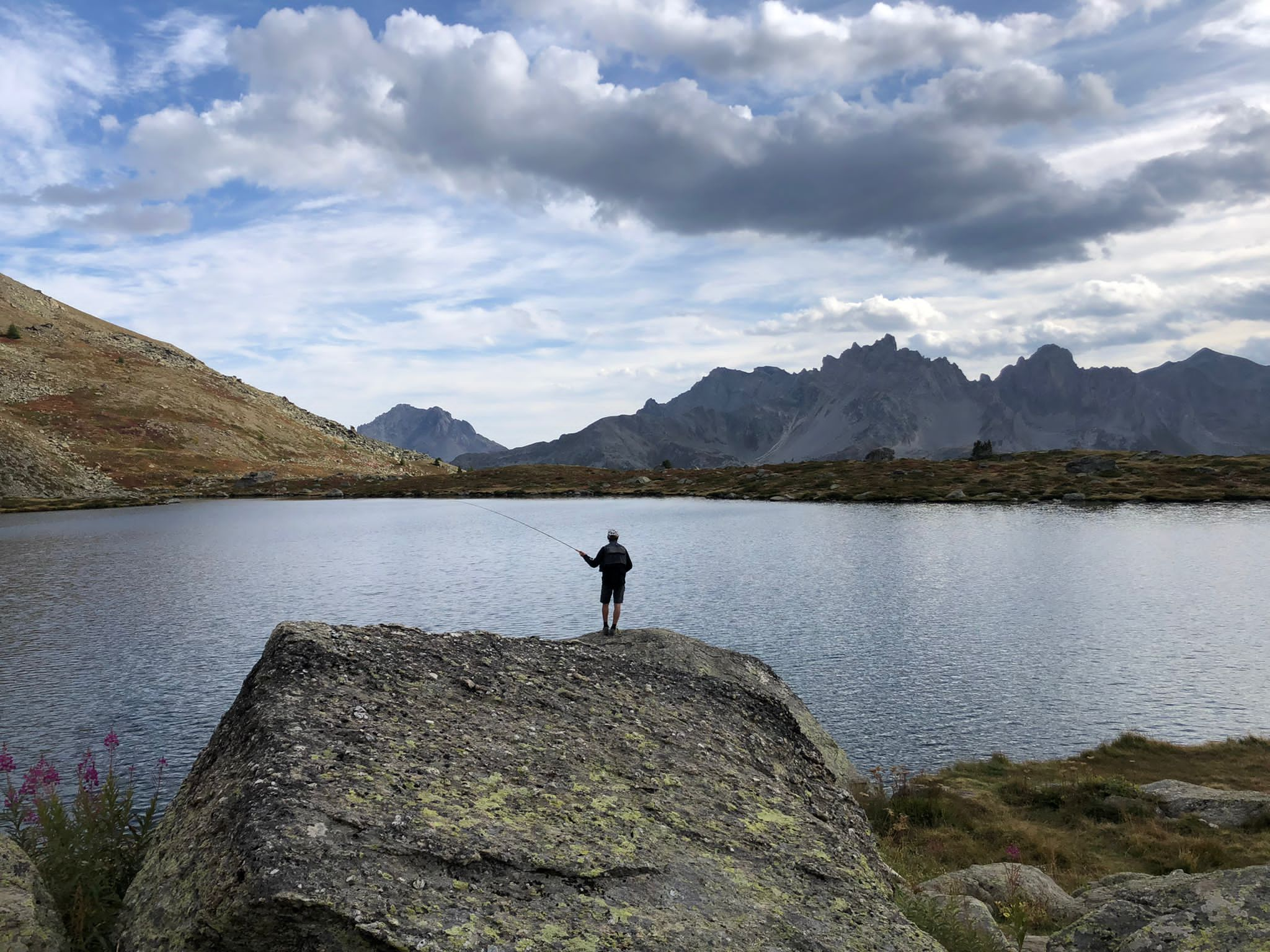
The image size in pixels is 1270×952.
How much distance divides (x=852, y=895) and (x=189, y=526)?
113513 mm

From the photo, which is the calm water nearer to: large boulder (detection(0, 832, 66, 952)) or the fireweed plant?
the fireweed plant

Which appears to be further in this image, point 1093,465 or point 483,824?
point 1093,465

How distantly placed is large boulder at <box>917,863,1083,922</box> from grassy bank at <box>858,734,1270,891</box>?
2.42 feet

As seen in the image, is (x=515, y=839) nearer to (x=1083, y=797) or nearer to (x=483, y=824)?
(x=483, y=824)

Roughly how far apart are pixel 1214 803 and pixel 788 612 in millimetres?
27980

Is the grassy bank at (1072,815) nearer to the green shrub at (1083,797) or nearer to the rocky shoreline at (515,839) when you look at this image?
the green shrub at (1083,797)

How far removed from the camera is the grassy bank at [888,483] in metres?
140

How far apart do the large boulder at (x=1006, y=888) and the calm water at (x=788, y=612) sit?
10.3 m

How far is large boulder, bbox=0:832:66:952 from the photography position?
7.50m

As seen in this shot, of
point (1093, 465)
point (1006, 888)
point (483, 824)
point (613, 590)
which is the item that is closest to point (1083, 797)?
point (1006, 888)

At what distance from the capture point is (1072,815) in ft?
72.8

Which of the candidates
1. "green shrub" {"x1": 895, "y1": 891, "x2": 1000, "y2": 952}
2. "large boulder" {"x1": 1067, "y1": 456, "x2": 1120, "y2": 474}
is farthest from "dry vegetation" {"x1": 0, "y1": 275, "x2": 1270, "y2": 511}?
"green shrub" {"x1": 895, "y1": 891, "x2": 1000, "y2": 952}

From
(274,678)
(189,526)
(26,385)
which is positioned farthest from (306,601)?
(26,385)

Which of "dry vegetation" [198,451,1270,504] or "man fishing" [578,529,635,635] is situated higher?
"dry vegetation" [198,451,1270,504]
